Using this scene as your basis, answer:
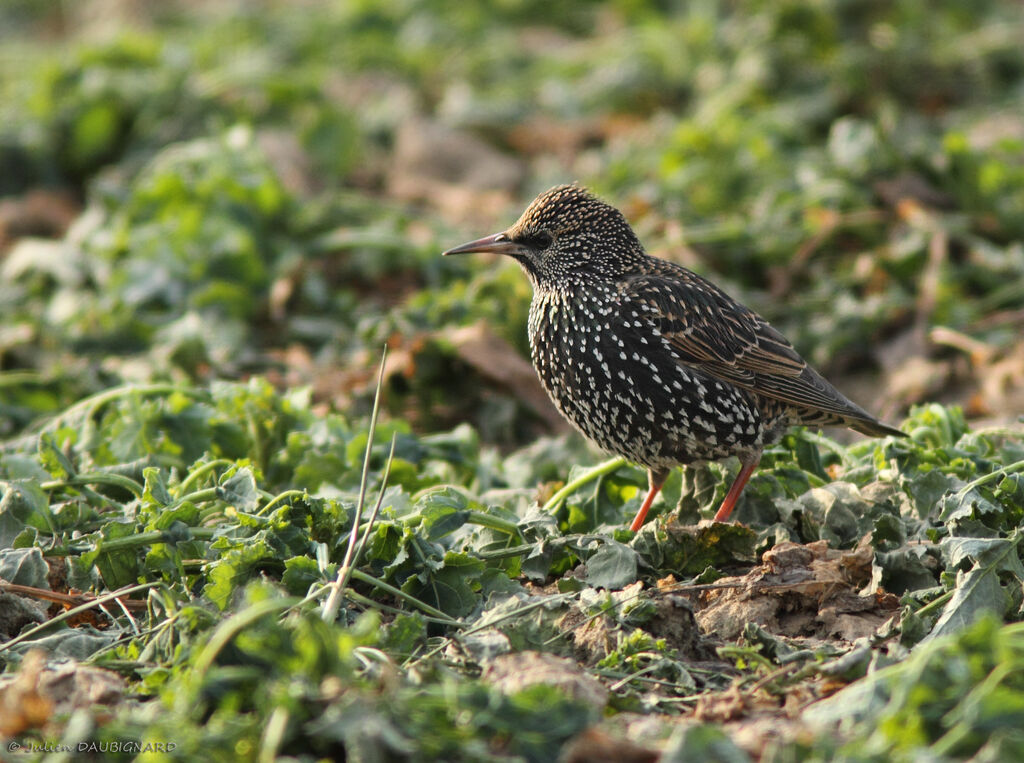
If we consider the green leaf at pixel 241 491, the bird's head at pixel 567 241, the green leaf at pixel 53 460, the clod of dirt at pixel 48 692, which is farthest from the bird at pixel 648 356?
the clod of dirt at pixel 48 692

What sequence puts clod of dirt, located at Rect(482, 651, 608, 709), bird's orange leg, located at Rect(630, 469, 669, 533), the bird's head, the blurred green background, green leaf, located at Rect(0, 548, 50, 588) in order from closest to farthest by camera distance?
1. clod of dirt, located at Rect(482, 651, 608, 709)
2. green leaf, located at Rect(0, 548, 50, 588)
3. bird's orange leg, located at Rect(630, 469, 669, 533)
4. the bird's head
5. the blurred green background

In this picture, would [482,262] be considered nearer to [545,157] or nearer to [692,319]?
[545,157]

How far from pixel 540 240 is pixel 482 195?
4083mm

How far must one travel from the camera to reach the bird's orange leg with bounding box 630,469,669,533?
5062mm

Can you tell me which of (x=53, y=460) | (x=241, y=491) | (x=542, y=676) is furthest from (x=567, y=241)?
(x=542, y=676)

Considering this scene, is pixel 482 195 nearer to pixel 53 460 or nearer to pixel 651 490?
pixel 651 490

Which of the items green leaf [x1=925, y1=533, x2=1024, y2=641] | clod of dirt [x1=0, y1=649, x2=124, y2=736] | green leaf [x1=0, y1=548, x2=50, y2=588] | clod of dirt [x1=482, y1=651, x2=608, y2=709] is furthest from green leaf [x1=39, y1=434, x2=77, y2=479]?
green leaf [x1=925, y1=533, x2=1024, y2=641]

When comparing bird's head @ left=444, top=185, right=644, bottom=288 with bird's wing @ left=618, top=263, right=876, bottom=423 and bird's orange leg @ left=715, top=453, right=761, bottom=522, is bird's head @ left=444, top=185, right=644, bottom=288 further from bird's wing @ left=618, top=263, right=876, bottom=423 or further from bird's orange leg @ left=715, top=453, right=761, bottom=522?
bird's orange leg @ left=715, top=453, right=761, bottom=522

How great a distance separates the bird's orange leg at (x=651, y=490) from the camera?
5.06 metres

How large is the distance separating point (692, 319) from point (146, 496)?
2290mm

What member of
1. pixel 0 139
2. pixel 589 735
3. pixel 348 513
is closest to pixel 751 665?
pixel 589 735

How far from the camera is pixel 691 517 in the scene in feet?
16.9

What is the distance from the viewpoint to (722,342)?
530cm

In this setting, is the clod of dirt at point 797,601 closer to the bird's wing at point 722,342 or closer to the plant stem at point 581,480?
the plant stem at point 581,480
